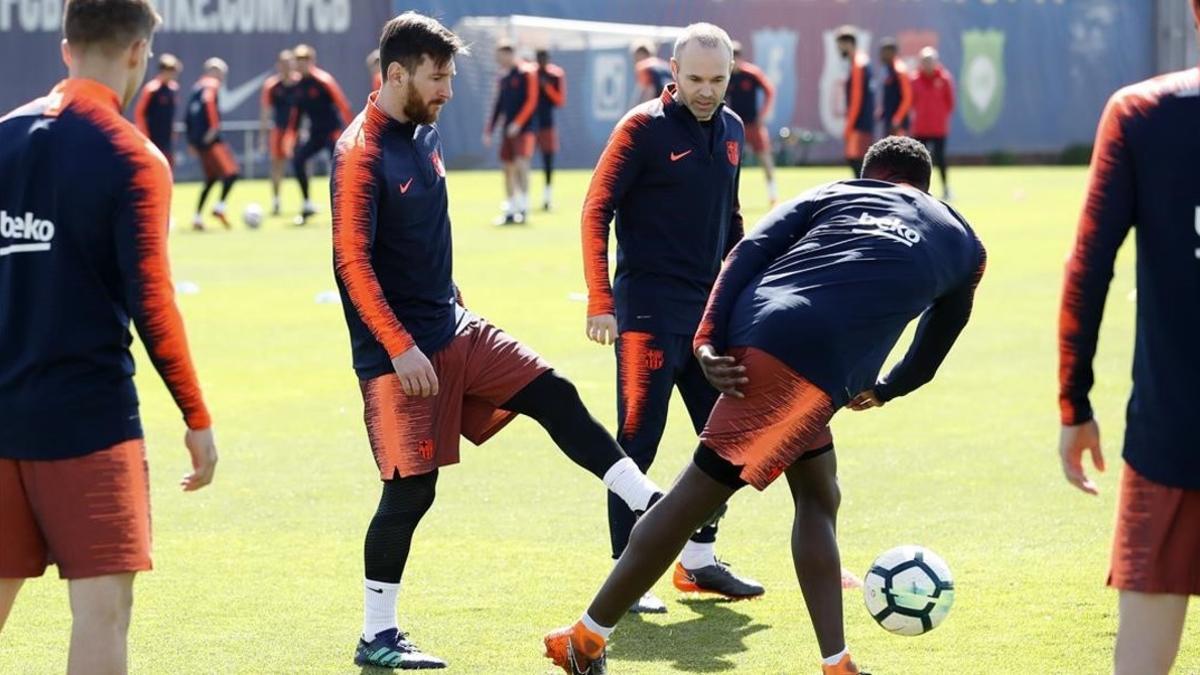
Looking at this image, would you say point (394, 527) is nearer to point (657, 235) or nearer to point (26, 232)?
point (657, 235)

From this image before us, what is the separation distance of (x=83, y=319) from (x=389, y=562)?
1.98m

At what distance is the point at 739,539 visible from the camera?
7930 mm

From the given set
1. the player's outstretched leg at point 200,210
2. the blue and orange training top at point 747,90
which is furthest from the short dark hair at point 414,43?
the blue and orange training top at point 747,90

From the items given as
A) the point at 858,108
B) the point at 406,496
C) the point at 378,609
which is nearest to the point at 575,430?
the point at 406,496

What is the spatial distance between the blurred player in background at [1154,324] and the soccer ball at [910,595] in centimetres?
194

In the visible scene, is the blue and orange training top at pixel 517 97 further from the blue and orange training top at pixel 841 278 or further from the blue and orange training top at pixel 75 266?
the blue and orange training top at pixel 75 266

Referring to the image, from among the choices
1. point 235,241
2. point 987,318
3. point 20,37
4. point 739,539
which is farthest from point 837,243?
point 20,37

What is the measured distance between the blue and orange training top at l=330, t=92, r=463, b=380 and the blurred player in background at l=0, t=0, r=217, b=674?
150 centimetres

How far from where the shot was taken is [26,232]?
4.32m

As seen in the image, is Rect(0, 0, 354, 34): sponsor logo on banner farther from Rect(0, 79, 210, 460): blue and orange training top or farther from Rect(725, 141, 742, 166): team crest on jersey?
Rect(0, 79, 210, 460): blue and orange training top

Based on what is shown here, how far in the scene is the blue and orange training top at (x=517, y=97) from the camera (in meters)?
26.8

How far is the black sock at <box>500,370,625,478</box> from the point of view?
6.21m

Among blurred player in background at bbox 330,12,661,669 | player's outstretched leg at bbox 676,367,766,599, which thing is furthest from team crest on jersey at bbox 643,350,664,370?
blurred player in background at bbox 330,12,661,669

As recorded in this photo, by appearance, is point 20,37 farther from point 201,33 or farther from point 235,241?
point 235,241
